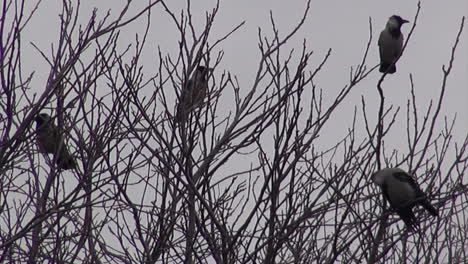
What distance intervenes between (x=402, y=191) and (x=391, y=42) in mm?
3601

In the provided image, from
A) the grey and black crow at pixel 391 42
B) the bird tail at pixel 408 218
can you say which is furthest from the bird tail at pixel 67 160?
the grey and black crow at pixel 391 42

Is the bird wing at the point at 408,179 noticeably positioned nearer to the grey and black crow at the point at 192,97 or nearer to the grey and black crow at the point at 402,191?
the grey and black crow at the point at 402,191

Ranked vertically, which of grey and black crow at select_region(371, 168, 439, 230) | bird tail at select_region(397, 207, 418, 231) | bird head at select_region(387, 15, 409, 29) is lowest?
bird tail at select_region(397, 207, 418, 231)

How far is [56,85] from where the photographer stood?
393 centimetres

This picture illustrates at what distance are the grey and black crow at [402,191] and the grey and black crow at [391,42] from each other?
3.03 m

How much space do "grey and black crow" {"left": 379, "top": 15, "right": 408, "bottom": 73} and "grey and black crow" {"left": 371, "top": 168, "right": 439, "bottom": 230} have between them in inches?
119

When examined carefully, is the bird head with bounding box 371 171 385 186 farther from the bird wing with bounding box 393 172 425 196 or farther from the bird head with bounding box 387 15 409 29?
the bird head with bounding box 387 15 409 29

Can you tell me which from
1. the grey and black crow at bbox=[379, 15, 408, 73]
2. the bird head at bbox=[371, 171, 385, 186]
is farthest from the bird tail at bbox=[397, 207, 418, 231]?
the grey and black crow at bbox=[379, 15, 408, 73]

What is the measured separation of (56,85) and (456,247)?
4.80 metres

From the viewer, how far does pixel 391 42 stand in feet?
29.3

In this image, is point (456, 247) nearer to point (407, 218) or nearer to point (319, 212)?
point (407, 218)

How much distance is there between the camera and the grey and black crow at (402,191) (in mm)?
5281

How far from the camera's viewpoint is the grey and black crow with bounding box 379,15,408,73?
885cm

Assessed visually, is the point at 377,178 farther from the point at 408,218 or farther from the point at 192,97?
the point at 192,97
